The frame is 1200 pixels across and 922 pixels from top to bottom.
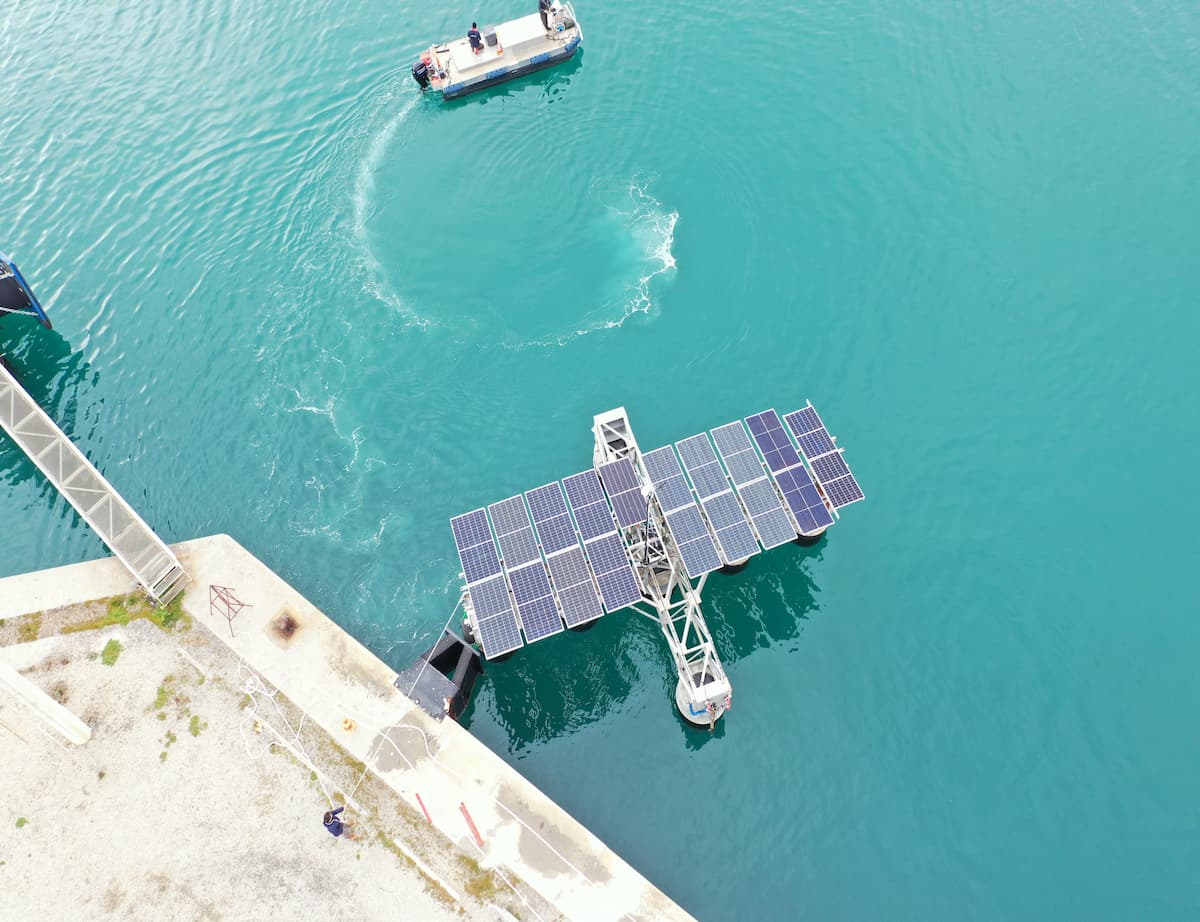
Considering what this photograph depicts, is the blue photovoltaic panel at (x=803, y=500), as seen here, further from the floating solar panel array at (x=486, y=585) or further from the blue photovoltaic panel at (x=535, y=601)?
the floating solar panel array at (x=486, y=585)

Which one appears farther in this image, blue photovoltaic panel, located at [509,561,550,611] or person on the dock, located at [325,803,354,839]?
blue photovoltaic panel, located at [509,561,550,611]

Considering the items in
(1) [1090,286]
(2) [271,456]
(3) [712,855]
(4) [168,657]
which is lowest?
(3) [712,855]

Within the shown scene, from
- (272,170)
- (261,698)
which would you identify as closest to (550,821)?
(261,698)

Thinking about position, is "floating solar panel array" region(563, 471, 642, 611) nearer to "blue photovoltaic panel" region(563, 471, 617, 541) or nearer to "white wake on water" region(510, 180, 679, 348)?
"blue photovoltaic panel" region(563, 471, 617, 541)

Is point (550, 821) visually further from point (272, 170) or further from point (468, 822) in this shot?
point (272, 170)

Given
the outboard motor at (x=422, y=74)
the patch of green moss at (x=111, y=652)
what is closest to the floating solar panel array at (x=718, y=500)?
the patch of green moss at (x=111, y=652)

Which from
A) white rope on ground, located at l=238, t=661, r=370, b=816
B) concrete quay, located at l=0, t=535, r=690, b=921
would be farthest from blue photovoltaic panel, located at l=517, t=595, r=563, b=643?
white rope on ground, located at l=238, t=661, r=370, b=816
